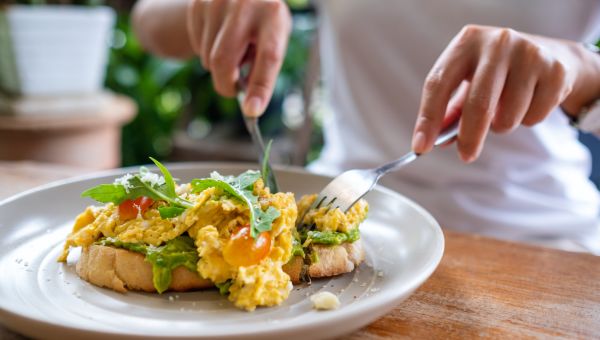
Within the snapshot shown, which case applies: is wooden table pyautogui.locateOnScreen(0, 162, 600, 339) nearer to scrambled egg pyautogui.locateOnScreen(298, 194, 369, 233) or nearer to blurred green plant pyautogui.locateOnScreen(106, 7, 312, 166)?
scrambled egg pyautogui.locateOnScreen(298, 194, 369, 233)

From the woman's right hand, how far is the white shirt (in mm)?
588

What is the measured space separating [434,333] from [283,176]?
65 cm

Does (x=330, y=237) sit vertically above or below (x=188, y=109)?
above

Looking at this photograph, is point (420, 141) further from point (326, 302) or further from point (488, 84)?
point (326, 302)

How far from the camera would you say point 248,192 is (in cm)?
98

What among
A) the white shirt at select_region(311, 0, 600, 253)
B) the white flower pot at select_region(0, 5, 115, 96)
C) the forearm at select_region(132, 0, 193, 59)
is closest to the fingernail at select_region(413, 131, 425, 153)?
the white shirt at select_region(311, 0, 600, 253)

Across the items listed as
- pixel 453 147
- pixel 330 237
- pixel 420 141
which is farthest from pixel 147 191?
pixel 453 147

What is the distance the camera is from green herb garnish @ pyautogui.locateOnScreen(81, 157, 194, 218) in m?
0.96

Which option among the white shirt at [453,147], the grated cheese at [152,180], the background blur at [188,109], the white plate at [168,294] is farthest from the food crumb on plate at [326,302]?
the background blur at [188,109]

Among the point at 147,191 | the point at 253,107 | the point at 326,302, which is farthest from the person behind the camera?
the point at 253,107

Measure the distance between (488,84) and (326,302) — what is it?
1.79 feet

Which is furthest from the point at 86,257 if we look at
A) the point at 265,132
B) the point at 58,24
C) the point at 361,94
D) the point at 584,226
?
the point at 265,132

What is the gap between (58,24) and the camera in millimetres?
2590

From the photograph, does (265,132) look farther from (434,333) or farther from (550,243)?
(434,333)
